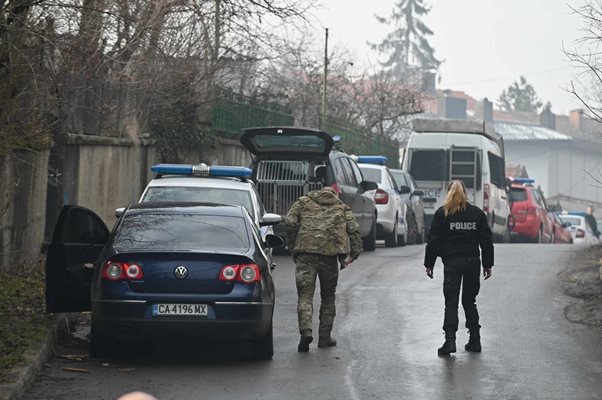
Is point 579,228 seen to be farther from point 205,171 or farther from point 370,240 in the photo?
point 205,171

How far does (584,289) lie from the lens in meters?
17.8

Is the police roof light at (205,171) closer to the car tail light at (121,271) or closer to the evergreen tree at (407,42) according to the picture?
the car tail light at (121,271)

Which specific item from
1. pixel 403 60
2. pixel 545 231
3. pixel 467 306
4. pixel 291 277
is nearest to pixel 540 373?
pixel 467 306

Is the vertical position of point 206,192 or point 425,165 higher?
point 425,165

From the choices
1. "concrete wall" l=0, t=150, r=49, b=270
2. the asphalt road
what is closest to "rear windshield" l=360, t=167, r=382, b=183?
"concrete wall" l=0, t=150, r=49, b=270

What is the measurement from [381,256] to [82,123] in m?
6.17

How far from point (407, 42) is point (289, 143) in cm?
8440

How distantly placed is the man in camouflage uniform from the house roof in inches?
3576

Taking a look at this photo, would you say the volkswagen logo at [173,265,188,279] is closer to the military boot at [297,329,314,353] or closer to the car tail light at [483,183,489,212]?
the military boot at [297,329,314,353]

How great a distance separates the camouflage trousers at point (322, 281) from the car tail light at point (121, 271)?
1.92 meters

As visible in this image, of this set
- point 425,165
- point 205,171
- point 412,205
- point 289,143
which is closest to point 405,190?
point 412,205

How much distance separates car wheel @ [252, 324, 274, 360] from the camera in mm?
11539

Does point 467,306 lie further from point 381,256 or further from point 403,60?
point 403,60

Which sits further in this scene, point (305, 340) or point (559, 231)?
point (559, 231)
